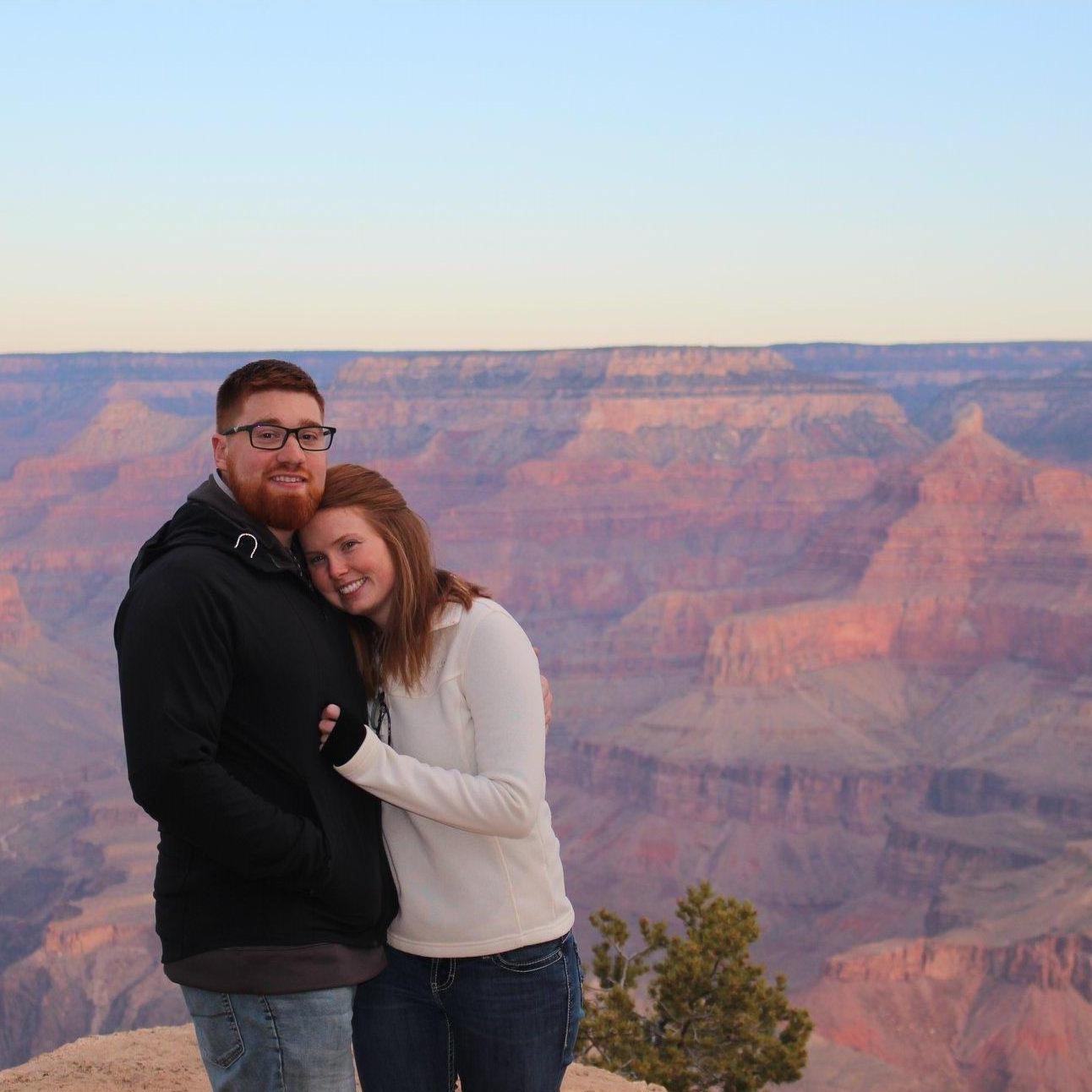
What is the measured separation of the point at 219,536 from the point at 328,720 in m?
0.55

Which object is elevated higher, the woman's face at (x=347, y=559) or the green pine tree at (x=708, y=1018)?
the woman's face at (x=347, y=559)

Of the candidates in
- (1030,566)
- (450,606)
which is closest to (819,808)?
(1030,566)

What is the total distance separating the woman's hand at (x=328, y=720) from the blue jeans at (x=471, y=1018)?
29.2 inches

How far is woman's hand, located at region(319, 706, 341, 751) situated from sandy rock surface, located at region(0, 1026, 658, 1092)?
3.66m

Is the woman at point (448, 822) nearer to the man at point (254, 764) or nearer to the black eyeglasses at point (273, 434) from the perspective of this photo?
the man at point (254, 764)

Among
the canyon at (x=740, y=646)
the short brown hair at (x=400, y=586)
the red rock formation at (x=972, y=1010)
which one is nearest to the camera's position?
the short brown hair at (x=400, y=586)

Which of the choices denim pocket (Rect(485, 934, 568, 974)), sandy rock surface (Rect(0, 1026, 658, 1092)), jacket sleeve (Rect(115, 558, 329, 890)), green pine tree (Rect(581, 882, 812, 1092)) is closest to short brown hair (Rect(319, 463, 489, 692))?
jacket sleeve (Rect(115, 558, 329, 890))

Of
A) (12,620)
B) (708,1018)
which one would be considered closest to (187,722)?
(708,1018)

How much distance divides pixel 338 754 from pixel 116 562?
94.7 metres

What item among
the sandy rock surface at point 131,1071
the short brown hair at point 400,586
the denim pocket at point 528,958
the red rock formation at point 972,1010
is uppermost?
the short brown hair at point 400,586

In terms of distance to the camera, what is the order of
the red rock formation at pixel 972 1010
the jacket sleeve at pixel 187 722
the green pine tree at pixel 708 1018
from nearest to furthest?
the jacket sleeve at pixel 187 722
the green pine tree at pixel 708 1018
the red rock formation at pixel 972 1010

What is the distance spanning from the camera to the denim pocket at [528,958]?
4172 mm

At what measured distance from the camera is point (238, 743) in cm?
381

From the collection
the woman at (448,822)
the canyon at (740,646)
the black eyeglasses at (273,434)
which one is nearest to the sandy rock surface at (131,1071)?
the woman at (448,822)
